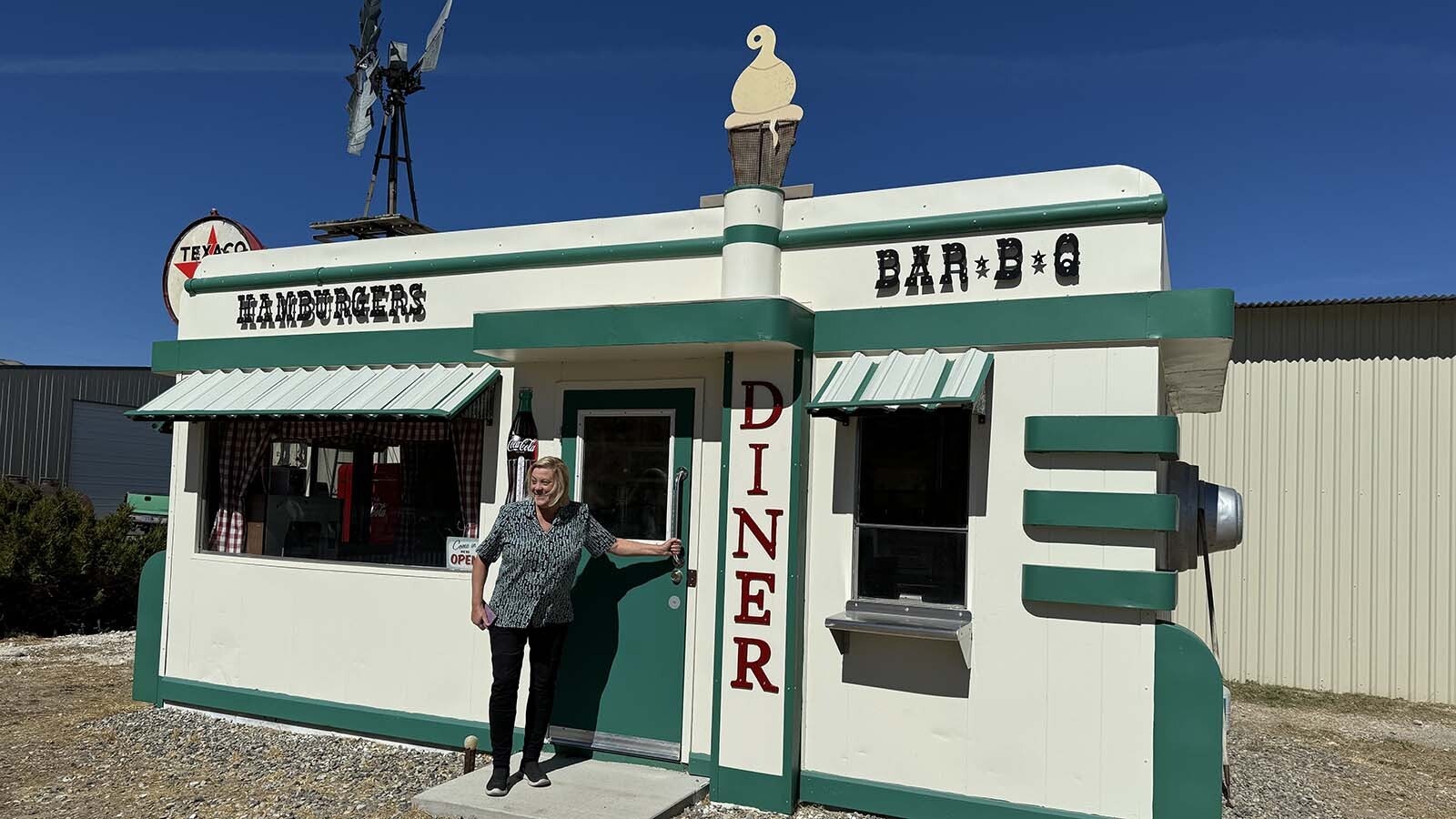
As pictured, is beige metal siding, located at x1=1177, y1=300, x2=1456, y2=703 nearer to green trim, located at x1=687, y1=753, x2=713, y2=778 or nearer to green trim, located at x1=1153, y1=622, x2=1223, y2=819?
green trim, located at x1=1153, y1=622, x2=1223, y2=819

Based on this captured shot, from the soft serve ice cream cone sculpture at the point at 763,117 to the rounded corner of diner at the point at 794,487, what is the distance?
0.07ft

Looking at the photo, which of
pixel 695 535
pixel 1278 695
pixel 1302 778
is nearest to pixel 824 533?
pixel 695 535

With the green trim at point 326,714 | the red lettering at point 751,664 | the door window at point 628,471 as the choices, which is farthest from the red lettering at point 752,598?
the green trim at point 326,714

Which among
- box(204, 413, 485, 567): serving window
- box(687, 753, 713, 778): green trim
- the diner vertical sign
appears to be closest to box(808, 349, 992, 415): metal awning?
the diner vertical sign

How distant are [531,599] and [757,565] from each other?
3.97 feet

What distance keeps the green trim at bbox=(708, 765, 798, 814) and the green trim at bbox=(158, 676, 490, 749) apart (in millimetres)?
1554

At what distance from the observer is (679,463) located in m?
6.03

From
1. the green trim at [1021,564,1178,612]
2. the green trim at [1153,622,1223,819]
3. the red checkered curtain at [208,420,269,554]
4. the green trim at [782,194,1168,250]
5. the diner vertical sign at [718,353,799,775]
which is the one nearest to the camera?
the green trim at [1153,622,1223,819]

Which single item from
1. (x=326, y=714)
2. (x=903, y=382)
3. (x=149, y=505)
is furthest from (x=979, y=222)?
(x=149, y=505)

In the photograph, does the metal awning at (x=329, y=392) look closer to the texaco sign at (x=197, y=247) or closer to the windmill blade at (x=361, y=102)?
the texaco sign at (x=197, y=247)

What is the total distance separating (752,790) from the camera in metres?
5.54

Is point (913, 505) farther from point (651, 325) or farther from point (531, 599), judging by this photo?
point (531, 599)

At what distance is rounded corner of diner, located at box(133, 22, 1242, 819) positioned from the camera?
5.07 m

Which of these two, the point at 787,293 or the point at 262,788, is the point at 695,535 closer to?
the point at 787,293
